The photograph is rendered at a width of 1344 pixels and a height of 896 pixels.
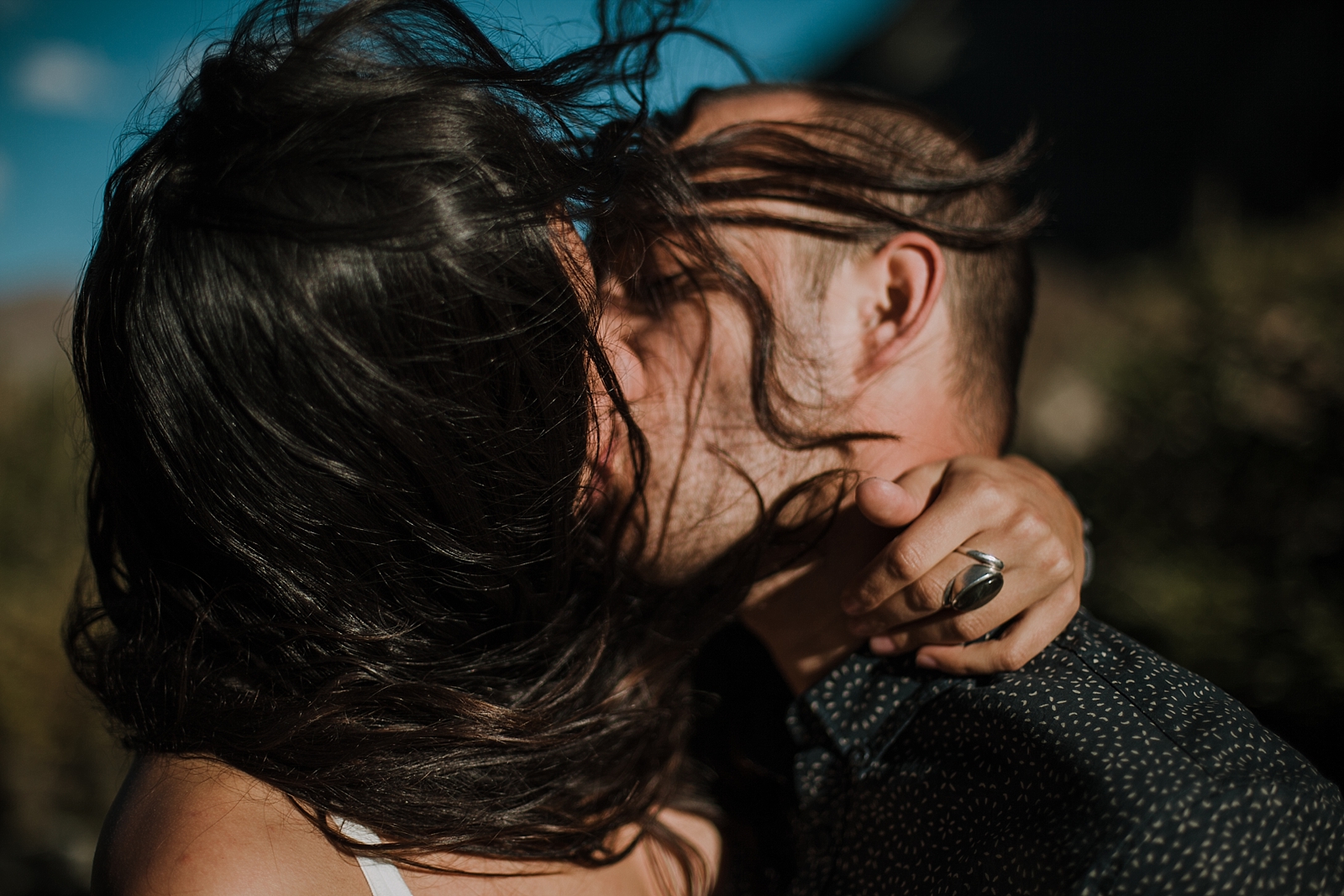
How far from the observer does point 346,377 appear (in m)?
1.20

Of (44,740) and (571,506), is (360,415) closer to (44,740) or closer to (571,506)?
(571,506)

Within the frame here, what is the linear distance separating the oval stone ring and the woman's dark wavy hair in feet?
2.23

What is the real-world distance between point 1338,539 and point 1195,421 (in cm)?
99

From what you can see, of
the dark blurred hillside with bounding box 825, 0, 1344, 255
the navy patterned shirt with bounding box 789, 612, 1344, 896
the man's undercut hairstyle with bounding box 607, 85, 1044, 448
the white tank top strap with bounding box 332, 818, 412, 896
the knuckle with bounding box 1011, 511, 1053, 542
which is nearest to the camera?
the navy patterned shirt with bounding box 789, 612, 1344, 896

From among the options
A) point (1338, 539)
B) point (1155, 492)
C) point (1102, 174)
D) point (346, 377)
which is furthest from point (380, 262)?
point (1102, 174)

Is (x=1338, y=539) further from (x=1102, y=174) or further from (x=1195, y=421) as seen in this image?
(x=1102, y=174)

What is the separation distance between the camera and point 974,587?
1356mm

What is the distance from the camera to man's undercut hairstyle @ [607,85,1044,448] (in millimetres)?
1707

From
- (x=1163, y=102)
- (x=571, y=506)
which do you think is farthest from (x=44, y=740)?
(x=1163, y=102)

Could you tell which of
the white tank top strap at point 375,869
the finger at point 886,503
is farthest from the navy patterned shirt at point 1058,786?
the white tank top strap at point 375,869

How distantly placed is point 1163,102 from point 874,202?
18042 mm

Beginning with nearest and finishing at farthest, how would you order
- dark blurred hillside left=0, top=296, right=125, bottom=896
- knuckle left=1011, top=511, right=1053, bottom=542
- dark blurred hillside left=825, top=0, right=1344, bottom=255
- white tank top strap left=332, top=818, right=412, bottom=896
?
white tank top strap left=332, top=818, right=412, bottom=896 < knuckle left=1011, top=511, right=1053, bottom=542 < dark blurred hillside left=0, top=296, right=125, bottom=896 < dark blurred hillside left=825, top=0, right=1344, bottom=255

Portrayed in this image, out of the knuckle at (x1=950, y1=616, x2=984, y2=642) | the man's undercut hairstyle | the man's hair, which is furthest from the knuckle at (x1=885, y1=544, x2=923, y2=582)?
the man's hair

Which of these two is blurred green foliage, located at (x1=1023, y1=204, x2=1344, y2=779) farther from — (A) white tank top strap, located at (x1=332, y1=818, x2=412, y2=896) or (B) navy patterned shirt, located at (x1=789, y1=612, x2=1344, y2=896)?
(A) white tank top strap, located at (x1=332, y1=818, x2=412, y2=896)
